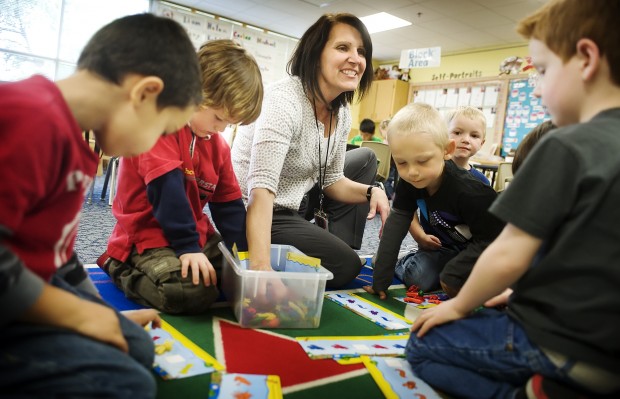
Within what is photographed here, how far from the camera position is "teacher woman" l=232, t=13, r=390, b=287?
142 centimetres

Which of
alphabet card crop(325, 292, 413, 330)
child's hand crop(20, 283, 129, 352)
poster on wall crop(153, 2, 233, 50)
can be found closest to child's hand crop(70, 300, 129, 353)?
child's hand crop(20, 283, 129, 352)

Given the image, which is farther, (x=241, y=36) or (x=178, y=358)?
(x=241, y=36)

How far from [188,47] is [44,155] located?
0.30m

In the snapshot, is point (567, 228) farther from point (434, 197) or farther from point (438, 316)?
point (434, 197)

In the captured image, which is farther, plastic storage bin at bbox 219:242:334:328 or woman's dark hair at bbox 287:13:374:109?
woman's dark hair at bbox 287:13:374:109

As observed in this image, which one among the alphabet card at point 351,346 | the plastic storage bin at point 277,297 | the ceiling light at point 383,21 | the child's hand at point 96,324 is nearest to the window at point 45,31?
the ceiling light at point 383,21

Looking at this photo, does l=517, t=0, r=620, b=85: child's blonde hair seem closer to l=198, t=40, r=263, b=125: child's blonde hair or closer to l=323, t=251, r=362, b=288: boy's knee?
l=198, t=40, r=263, b=125: child's blonde hair

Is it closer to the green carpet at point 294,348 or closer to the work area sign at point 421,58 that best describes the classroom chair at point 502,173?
the work area sign at point 421,58

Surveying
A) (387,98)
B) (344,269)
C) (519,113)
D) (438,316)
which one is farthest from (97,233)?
(387,98)

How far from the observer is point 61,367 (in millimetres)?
579

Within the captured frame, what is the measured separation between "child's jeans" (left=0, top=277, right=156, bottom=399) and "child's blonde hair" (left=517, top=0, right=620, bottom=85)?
849mm

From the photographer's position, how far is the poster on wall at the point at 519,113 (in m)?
5.80

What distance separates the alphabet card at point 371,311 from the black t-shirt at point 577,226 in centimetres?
54

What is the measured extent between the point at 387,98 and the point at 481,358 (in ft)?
22.7
